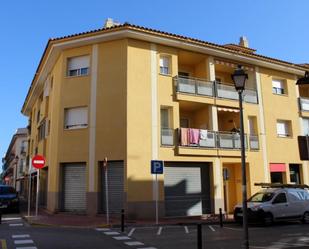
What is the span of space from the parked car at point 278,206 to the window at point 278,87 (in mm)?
8525

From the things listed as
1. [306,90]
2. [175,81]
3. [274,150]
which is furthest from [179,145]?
[306,90]

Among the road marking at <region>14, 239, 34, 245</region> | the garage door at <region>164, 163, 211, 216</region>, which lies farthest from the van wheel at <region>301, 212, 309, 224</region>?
the road marking at <region>14, 239, 34, 245</region>

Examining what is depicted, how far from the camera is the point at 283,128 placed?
25328 millimetres

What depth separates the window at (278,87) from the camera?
83.9ft

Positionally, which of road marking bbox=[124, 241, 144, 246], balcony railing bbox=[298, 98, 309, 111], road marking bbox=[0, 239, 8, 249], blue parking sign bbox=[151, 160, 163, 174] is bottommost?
road marking bbox=[124, 241, 144, 246]

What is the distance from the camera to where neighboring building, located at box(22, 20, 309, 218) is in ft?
62.6

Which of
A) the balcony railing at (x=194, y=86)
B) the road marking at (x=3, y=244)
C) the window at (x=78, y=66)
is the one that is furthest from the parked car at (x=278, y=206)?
the window at (x=78, y=66)

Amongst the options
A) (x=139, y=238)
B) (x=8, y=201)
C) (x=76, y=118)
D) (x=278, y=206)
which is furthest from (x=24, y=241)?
(x=278, y=206)

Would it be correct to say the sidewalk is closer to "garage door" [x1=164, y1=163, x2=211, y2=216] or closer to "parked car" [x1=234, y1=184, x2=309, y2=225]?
"garage door" [x1=164, y1=163, x2=211, y2=216]

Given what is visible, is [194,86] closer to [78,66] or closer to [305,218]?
[78,66]

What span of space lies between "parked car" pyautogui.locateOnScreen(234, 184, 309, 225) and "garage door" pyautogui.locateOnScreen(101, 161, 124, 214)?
601 cm

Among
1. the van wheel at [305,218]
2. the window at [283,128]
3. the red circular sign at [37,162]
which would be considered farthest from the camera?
the window at [283,128]

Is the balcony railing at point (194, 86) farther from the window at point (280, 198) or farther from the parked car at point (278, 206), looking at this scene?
the window at point (280, 198)

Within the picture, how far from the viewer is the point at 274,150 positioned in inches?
944
